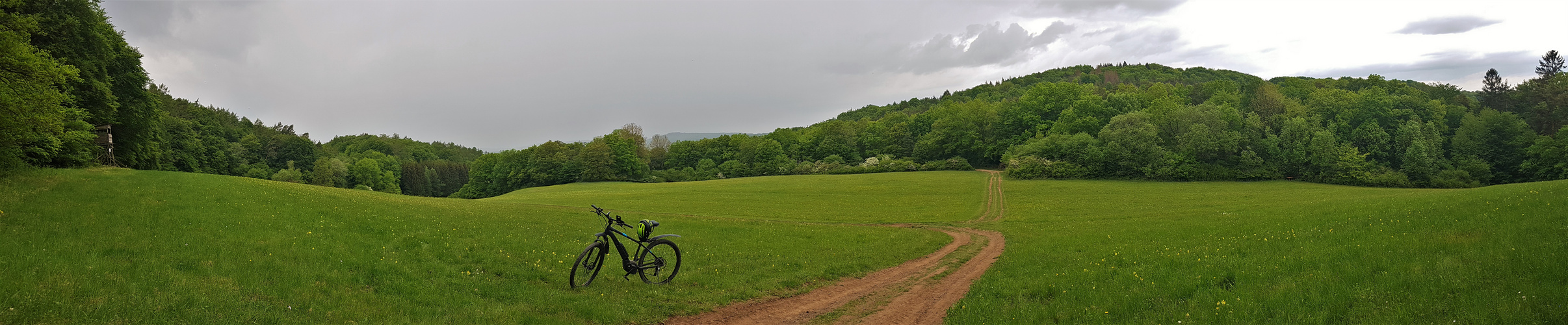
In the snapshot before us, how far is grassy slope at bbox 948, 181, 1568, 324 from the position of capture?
23.8 ft

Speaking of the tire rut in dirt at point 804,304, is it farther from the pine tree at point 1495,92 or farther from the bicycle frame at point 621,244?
the pine tree at point 1495,92

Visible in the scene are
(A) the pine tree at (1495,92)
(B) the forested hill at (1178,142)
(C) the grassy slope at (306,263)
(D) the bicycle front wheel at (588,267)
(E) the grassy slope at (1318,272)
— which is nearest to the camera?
(E) the grassy slope at (1318,272)

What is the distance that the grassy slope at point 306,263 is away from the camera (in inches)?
302

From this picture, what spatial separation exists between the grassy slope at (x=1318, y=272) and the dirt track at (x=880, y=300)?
85 centimetres

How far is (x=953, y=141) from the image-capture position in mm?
100125

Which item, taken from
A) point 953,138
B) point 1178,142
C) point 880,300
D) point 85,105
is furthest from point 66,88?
point 953,138

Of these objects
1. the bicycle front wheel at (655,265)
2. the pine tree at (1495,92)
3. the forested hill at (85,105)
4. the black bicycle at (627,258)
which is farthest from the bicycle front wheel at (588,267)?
the pine tree at (1495,92)

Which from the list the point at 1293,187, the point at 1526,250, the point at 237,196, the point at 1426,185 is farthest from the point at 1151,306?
the point at 1426,185

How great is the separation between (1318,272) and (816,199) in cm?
4364

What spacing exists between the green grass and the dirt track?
18.2 meters

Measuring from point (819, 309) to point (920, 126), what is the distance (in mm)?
105957

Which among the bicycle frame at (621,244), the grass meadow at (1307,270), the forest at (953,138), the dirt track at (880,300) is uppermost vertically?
the forest at (953,138)

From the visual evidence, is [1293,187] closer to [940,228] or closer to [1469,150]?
[1469,150]

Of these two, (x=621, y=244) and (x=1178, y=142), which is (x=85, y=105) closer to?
(x=621, y=244)
